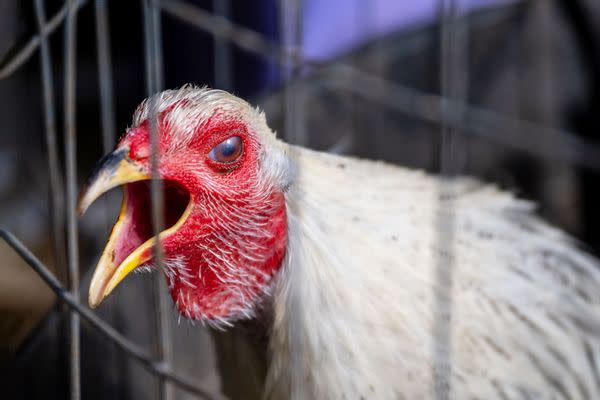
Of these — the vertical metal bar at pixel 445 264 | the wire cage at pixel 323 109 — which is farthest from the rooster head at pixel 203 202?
the wire cage at pixel 323 109

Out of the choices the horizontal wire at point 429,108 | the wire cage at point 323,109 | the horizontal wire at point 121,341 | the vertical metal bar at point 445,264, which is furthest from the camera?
the horizontal wire at point 429,108

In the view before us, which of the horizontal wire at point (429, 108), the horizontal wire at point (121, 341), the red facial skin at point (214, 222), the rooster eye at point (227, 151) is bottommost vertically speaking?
the horizontal wire at point (121, 341)

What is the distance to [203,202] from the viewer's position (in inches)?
27.5

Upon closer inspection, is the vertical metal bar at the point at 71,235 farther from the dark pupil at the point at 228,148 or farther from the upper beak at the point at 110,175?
the dark pupil at the point at 228,148

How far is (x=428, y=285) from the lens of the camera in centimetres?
76

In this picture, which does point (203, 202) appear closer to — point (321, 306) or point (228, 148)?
point (228, 148)

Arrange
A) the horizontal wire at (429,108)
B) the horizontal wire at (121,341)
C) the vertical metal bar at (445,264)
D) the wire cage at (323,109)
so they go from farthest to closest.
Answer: the horizontal wire at (429,108), the wire cage at (323,109), the vertical metal bar at (445,264), the horizontal wire at (121,341)

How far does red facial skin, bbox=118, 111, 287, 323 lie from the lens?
2.20 ft

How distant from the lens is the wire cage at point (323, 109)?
1.29 meters

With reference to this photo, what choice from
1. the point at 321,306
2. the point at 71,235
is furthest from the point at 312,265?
the point at 71,235

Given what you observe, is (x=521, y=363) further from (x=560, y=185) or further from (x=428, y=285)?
(x=560, y=185)

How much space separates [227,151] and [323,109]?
3.94 ft

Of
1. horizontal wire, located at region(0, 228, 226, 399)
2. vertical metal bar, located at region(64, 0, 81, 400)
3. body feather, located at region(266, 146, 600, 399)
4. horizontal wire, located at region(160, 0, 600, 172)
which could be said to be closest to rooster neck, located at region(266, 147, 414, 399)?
body feather, located at region(266, 146, 600, 399)

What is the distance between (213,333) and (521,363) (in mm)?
430
